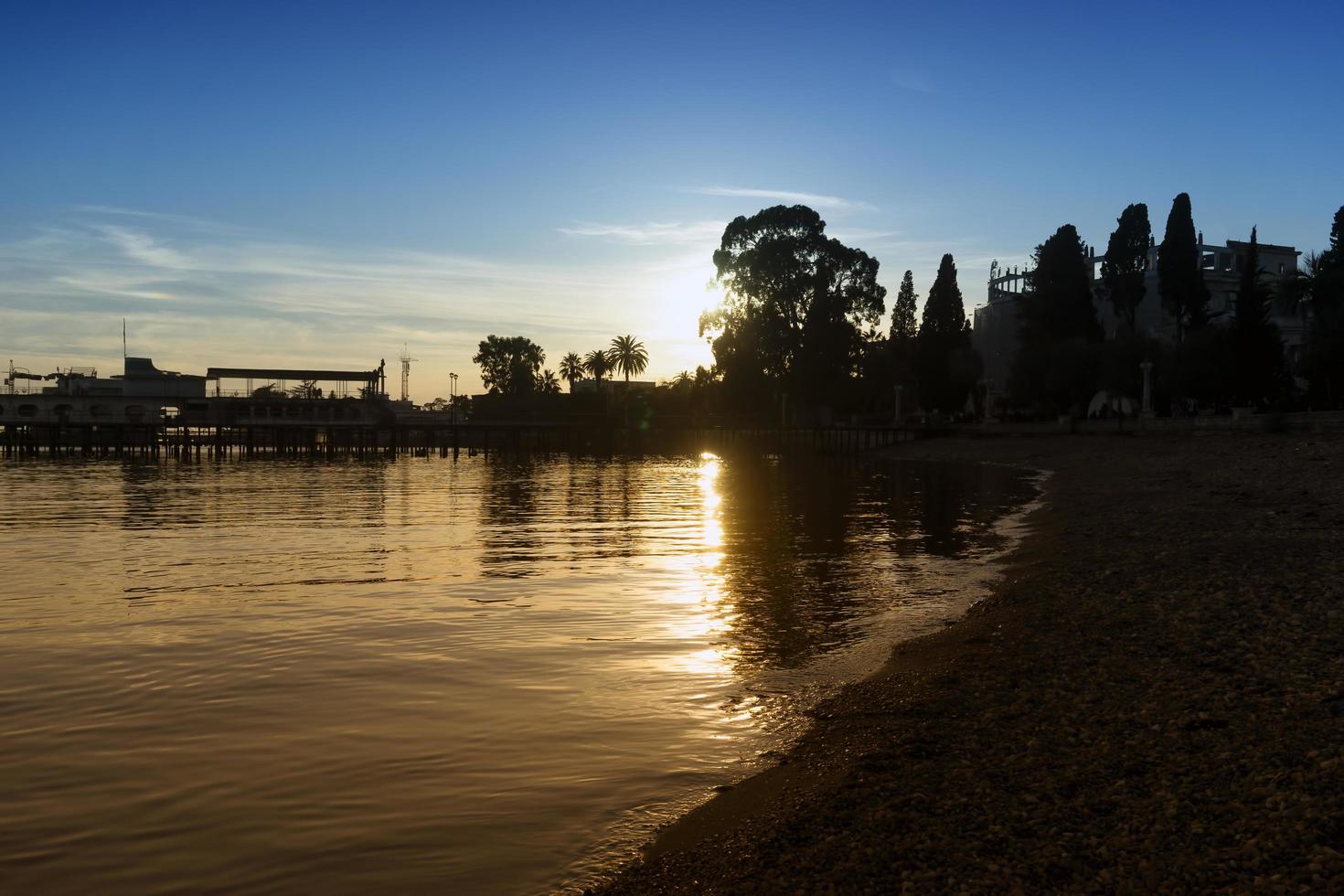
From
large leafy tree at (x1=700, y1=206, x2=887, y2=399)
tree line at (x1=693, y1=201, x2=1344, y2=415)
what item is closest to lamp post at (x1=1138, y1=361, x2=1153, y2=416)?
tree line at (x1=693, y1=201, x2=1344, y2=415)

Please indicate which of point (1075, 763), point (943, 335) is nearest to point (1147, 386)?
point (943, 335)

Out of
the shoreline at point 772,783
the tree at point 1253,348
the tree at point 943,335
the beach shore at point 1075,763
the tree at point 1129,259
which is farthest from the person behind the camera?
the tree at point 943,335

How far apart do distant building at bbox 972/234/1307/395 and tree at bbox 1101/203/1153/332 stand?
2350 mm

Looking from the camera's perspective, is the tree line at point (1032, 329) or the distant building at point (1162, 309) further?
the distant building at point (1162, 309)

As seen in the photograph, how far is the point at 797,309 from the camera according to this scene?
257ft

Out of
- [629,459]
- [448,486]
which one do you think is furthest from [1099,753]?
[629,459]

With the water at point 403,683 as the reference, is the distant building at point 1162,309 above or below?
above

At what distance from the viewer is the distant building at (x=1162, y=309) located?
260 feet

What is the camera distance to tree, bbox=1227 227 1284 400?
58.9 meters

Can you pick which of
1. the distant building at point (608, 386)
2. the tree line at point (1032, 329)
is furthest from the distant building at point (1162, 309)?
the distant building at point (608, 386)

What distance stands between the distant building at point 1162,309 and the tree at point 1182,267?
108 inches

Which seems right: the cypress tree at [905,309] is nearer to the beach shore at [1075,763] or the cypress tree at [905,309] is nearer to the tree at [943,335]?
the tree at [943,335]

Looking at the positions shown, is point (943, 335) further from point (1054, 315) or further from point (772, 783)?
point (772, 783)

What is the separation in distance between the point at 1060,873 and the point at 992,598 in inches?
369
